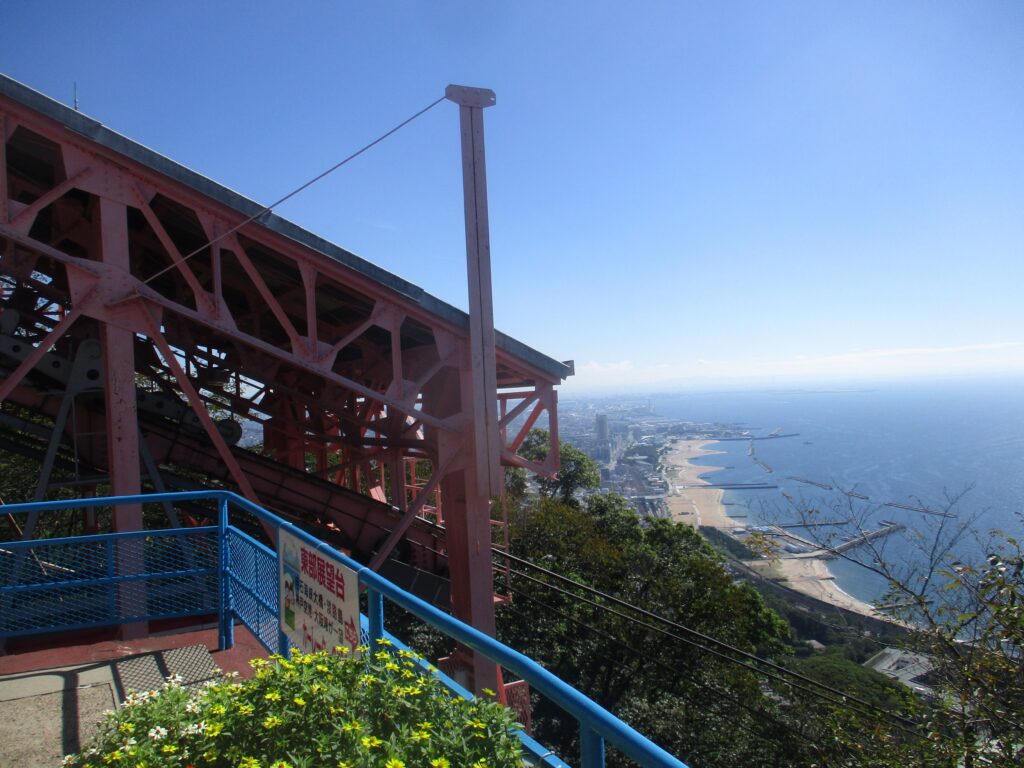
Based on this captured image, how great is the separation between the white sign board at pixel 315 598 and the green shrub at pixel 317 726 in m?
0.79

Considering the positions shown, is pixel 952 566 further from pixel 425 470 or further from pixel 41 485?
pixel 425 470

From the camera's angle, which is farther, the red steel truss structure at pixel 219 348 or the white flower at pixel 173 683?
the red steel truss structure at pixel 219 348

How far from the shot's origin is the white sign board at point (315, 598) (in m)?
3.45

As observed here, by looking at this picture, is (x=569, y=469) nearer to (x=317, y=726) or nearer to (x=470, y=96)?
(x=470, y=96)

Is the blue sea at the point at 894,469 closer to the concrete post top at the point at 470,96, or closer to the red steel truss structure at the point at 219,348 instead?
the red steel truss structure at the point at 219,348

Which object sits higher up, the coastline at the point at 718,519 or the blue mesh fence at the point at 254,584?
the blue mesh fence at the point at 254,584

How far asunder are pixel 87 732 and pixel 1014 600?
26.5ft

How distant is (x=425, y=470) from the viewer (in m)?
30.9

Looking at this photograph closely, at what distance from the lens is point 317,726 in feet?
7.48

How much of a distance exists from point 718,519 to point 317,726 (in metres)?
86.9

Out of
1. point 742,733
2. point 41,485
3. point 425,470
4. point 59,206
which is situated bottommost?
point 742,733

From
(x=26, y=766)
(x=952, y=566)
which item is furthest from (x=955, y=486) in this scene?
(x=26, y=766)

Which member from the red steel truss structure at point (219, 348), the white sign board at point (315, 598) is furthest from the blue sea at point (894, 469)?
the white sign board at point (315, 598)

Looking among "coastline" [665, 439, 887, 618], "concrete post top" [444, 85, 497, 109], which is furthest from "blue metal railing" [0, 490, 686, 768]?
"coastline" [665, 439, 887, 618]
